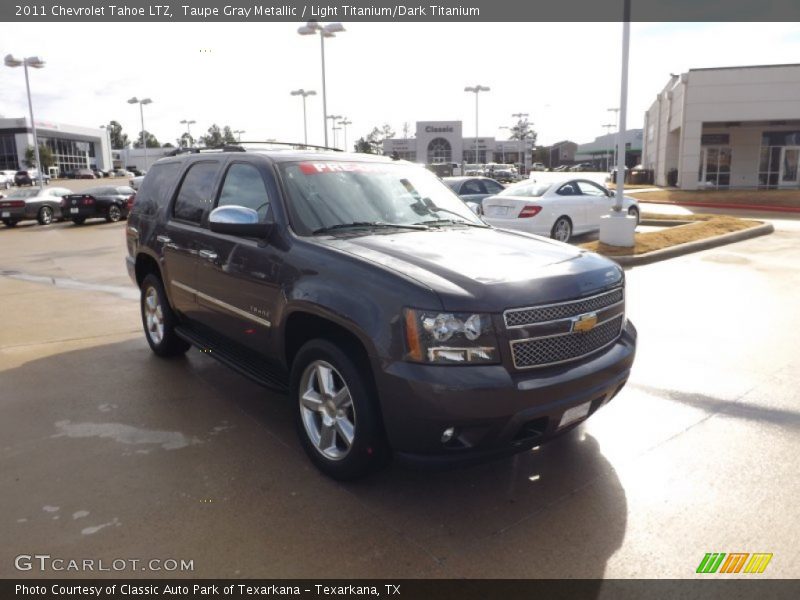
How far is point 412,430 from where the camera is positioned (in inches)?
123

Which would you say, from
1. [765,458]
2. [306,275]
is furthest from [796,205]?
[306,275]

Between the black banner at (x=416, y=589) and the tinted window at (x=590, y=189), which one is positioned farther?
the tinted window at (x=590, y=189)

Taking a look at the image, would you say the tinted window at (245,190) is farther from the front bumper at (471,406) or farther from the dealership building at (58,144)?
the dealership building at (58,144)

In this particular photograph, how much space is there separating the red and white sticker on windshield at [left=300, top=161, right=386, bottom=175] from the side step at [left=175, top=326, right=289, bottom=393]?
1382 millimetres

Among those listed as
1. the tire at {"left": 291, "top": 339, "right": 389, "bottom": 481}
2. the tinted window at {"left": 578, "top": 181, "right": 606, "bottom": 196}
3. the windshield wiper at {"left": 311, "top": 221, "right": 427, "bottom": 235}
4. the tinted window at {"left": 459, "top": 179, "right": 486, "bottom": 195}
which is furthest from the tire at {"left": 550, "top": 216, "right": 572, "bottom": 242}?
the tire at {"left": 291, "top": 339, "right": 389, "bottom": 481}

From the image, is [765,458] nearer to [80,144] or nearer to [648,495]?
[648,495]

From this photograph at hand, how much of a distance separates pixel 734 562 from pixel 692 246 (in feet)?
35.3

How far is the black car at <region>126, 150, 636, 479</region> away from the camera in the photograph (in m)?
3.11

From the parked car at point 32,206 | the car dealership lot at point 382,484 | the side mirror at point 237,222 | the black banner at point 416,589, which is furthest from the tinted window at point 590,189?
the parked car at point 32,206

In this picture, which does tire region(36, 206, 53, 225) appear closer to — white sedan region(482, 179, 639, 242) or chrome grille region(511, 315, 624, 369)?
white sedan region(482, 179, 639, 242)

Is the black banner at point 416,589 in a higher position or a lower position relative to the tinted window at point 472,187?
lower

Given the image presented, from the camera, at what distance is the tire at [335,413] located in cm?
335

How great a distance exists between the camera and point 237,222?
3.96 metres

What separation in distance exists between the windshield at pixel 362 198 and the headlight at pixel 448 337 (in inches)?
49.6
